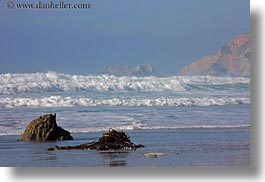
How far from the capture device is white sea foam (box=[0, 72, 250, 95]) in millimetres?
4750

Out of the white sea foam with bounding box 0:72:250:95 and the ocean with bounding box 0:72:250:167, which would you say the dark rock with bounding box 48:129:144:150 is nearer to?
the ocean with bounding box 0:72:250:167

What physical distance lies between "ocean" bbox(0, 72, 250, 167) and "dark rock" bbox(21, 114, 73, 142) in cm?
3

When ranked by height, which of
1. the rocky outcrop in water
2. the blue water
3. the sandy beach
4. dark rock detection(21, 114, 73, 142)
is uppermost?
the rocky outcrop in water

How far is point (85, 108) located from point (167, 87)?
1.53ft

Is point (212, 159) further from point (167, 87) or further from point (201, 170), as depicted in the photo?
point (167, 87)

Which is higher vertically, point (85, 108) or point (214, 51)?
point (214, 51)

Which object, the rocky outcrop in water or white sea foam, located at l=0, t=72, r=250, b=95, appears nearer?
the rocky outcrop in water

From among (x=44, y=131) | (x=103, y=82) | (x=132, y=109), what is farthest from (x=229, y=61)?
(x=44, y=131)

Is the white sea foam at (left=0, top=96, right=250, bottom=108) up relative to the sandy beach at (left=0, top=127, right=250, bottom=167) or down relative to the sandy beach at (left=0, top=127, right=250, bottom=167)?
up

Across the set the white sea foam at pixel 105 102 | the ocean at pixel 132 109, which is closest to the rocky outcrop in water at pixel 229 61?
the ocean at pixel 132 109

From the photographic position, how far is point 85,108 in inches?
187

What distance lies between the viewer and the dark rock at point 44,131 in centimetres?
471

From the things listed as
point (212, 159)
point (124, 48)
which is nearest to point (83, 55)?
point (124, 48)

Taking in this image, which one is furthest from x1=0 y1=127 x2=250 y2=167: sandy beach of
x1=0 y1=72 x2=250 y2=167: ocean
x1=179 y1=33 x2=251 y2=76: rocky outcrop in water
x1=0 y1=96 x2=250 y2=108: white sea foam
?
x1=179 y1=33 x2=251 y2=76: rocky outcrop in water
